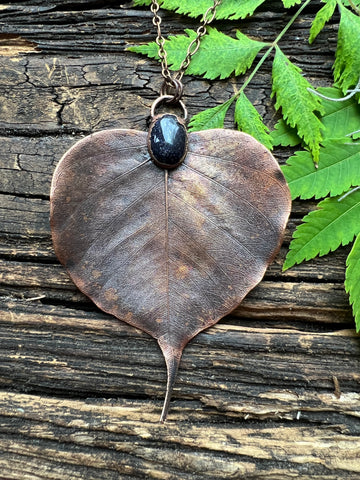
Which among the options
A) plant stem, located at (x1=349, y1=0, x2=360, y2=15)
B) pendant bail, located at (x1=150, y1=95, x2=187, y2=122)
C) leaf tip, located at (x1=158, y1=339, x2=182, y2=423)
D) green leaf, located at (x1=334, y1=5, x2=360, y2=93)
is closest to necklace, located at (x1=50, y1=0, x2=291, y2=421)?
leaf tip, located at (x1=158, y1=339, x2=182, y2=423)

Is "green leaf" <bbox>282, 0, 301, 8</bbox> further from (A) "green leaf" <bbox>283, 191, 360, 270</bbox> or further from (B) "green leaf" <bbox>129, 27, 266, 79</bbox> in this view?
(A) "green leaf" <bbox>283, 191, 360, 270</bbox>

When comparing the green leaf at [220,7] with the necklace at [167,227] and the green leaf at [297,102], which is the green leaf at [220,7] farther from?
the necklace at [167,227]

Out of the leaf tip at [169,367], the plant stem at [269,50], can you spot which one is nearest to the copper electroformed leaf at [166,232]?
the leaf tip at [169,367]

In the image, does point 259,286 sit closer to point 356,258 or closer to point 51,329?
point 356,258

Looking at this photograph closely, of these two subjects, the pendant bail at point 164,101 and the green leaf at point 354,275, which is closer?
the green leaf at point 354,275

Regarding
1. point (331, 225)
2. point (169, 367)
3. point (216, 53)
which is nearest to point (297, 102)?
point (216, 53)

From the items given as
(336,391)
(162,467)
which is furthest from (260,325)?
(162,467)

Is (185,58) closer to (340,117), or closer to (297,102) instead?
(297,102)
